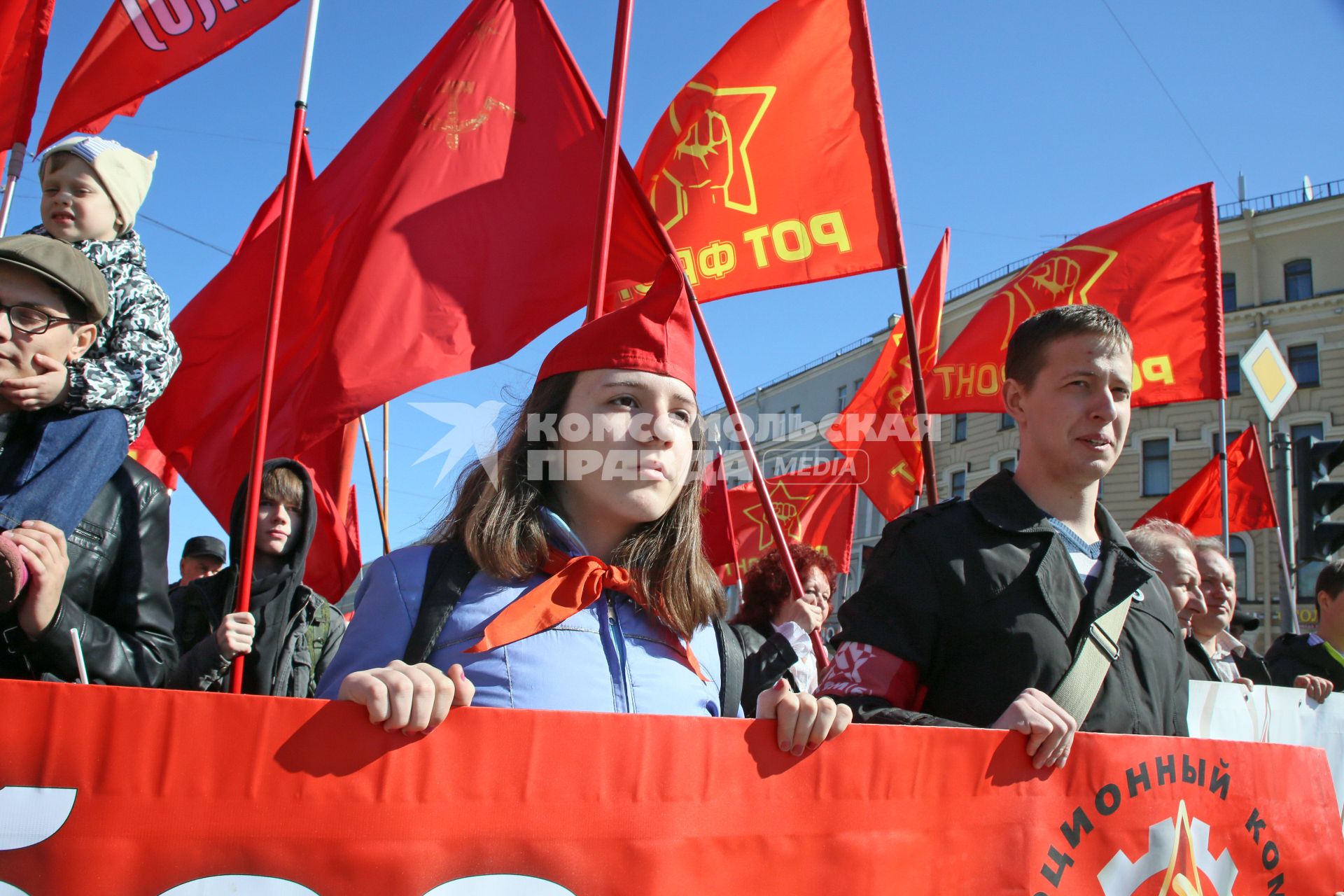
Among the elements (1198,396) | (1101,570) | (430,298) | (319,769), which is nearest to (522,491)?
(319,769)

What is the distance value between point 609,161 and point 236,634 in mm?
1844

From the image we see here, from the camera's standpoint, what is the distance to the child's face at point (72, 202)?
2588 mm

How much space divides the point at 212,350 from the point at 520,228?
1.50m

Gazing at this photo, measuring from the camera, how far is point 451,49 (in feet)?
12.4

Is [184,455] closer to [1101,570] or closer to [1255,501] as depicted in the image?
[1101,570]

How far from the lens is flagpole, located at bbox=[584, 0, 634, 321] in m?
3.08

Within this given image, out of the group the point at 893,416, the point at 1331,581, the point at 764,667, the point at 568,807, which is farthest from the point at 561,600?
the point at 893,416

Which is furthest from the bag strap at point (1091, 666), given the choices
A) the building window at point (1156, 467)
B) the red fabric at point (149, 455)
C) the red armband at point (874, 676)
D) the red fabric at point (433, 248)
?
the building window at point (1156, 467)

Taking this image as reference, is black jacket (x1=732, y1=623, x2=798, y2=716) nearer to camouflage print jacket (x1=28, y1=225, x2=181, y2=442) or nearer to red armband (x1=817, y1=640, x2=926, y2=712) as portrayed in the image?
red armband (x1=817, y1=640, x2=926, y2=712)

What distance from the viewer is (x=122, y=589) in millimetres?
2139

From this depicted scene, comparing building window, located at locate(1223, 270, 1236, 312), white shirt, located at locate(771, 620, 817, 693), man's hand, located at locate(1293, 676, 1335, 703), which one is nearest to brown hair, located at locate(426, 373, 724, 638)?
white shirt, located at locate(771, 620, 817, 693)

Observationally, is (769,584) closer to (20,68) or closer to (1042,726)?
(1042,726)

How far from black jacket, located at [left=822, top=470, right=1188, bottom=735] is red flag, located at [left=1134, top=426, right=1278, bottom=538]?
6.33 m

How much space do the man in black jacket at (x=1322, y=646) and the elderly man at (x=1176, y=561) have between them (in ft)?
1.25
